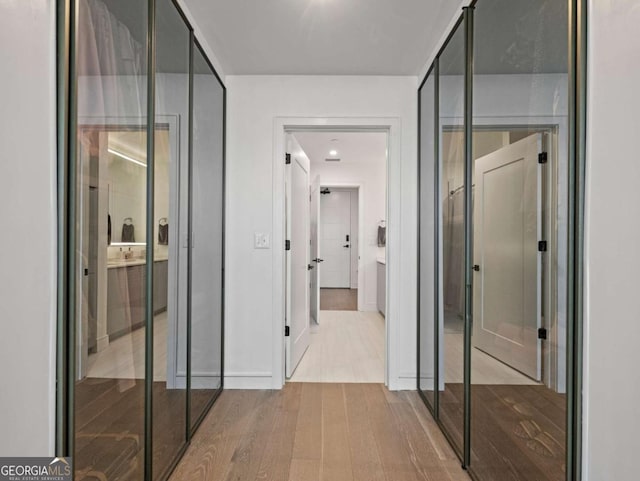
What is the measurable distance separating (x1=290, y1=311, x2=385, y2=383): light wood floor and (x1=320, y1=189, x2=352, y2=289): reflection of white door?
3.44 m

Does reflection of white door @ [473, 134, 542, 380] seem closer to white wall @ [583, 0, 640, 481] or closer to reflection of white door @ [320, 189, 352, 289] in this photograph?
white wall @ [583, 0, 640, 481]

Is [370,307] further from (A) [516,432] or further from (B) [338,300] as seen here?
(A) [516,432]

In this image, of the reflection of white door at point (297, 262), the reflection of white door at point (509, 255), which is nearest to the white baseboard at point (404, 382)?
the reflection of white door at point (297, 262)

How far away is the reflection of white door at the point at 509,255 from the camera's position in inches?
52.6

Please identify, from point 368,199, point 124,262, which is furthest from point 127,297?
point 368,199

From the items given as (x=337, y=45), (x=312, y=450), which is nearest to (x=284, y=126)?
(x=337, y=45)

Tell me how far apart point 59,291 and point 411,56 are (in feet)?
8.69

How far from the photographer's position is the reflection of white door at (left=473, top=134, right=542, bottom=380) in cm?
133

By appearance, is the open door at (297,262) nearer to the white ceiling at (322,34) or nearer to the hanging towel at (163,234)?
the white ceiling at (322,34)

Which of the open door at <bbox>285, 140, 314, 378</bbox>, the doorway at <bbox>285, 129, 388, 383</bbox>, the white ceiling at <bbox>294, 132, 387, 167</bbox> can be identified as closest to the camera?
the open door at <bbox>285, 140, 314, 378</bbox>

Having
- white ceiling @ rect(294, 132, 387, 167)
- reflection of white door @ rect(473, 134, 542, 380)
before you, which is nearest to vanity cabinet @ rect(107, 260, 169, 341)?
reflection of white door @ rect(473, 134, 542, 380)

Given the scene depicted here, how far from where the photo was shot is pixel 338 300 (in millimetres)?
7730

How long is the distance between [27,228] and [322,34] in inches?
85.2

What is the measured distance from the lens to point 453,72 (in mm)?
2244
